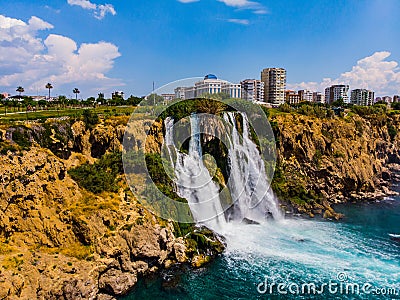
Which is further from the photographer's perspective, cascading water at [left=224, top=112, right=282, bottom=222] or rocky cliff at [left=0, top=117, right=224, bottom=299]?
cascading water at [left=224, top=112, right=282, bottom=222]

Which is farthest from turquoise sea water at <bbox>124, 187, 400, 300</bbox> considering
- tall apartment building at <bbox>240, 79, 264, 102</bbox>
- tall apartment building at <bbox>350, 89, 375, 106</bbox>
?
tall apartment building at <bbox>350, 89, 375, 106</bbox>

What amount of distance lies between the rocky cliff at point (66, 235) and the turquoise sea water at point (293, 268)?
1.73m

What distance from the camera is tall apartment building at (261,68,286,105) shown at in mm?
105938

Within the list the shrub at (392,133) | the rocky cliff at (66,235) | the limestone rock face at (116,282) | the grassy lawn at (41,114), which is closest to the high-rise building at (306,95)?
the shrub at (392,133)

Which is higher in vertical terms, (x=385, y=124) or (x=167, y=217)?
(x=385, y=124)

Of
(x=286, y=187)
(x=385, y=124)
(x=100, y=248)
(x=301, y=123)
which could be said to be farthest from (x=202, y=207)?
(x=385, y=124)

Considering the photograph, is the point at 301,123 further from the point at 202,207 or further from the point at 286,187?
the point at 202,207

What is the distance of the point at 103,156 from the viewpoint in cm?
3081

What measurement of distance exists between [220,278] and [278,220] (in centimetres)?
1372

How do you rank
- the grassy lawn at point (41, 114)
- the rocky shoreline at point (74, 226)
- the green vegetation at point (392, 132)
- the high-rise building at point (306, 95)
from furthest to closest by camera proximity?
1. the high-rise building at point (306, 95)
2. the green vegetation at point (392, 132)
3. the grassy lawn at point (41, 114)
4. the rocky shoreline at point (74, 226)

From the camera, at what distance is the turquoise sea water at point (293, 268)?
21594 mm

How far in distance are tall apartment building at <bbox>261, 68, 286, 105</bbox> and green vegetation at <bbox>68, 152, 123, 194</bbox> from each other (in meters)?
82.9
